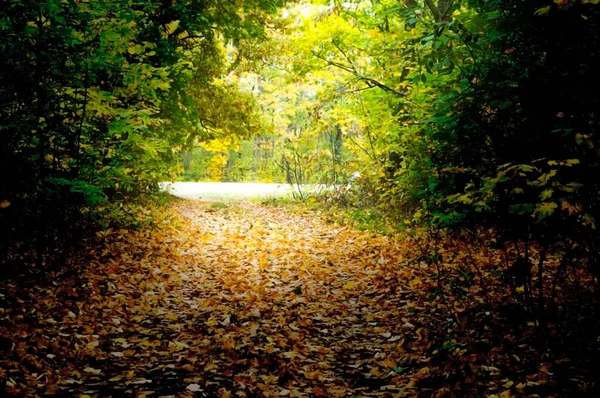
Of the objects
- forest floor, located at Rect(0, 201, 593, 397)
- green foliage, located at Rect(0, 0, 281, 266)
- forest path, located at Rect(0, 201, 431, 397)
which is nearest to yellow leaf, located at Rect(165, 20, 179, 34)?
green foliage, located at Rect(0, 0, 281, 266)

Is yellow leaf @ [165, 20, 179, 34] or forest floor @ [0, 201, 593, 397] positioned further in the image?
yellow leaf @ [165, 20, 179, 34]

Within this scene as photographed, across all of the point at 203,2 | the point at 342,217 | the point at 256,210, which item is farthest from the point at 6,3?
the point at 256,210

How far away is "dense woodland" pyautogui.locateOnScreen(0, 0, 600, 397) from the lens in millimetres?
3701

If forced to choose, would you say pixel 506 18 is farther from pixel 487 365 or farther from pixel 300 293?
pixel 300 293

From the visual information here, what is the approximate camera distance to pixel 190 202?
16406 mm

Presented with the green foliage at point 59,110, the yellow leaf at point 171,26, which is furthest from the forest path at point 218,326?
the yellow leaf at point 171,26

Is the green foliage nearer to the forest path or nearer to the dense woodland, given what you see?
the dense woodland

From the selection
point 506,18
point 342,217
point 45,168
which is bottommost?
point 342,217

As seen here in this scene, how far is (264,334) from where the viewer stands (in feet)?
17.7

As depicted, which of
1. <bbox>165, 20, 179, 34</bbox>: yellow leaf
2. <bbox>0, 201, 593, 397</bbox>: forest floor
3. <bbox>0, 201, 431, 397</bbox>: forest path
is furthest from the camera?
<bbox>165, 20, 179, 34</bbox>: yellow leaf

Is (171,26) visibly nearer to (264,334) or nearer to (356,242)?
(356,242)

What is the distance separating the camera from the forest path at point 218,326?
4141 millimetres

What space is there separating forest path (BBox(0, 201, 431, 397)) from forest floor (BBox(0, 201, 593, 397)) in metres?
0.02

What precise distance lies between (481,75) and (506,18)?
1.78 ft
